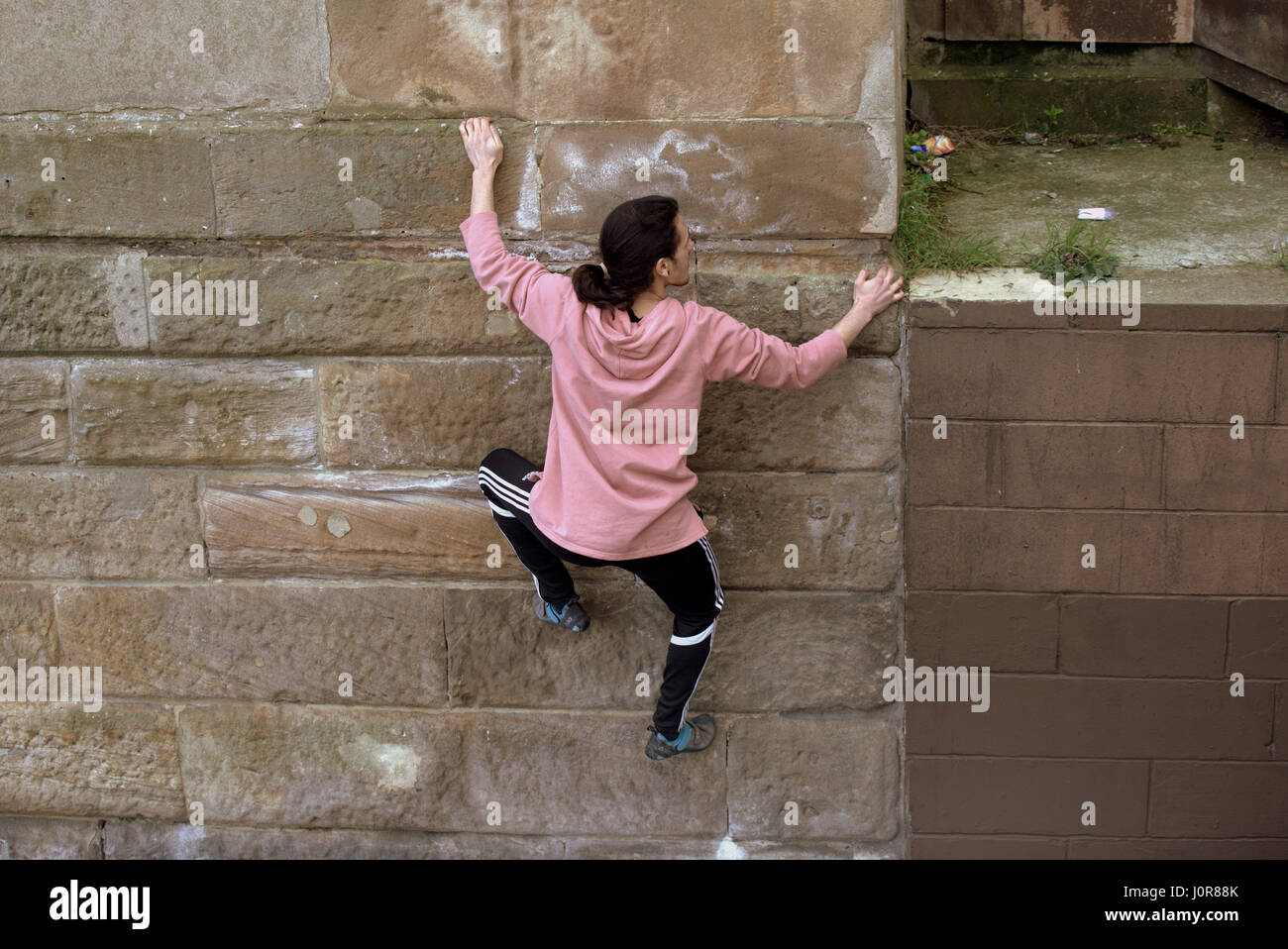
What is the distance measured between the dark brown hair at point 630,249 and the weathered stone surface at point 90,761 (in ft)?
7.21

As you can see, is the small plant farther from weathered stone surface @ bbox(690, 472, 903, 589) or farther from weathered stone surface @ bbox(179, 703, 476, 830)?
weathered stone surface @ bbox(179, 703, 476, 830)

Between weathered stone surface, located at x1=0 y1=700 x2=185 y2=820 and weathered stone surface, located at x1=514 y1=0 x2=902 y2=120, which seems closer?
weathered stone surface, located at x1=514 y1=0 x2=902 y2=120

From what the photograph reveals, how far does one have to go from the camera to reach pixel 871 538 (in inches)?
148

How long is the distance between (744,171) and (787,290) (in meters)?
0.36

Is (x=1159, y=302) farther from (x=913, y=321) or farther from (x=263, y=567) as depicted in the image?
(x=263, y=567)

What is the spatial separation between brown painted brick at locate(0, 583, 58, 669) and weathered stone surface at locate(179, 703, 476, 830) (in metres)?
0.52

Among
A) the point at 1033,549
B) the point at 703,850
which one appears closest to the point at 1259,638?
the point at 1033,549

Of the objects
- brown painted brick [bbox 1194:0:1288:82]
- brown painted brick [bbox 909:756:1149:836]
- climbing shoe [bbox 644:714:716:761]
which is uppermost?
brown painted brick [bbox 1194:0:1288:82]

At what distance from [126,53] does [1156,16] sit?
3779 mm

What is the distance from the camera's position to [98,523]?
397cm

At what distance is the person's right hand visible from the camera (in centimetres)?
347

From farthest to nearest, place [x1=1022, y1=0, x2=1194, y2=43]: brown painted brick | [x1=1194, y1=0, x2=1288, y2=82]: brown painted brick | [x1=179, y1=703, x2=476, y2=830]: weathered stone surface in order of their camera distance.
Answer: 1. [x1=1022, y1=0, x2=1194, y2=43]: brown painted brick
2. [x1=1194, y1=0, x2=1288, y2=82]: brown painted brick
3. [x1=179, y1=703, x2=476, y2=830]: weathered stone surface

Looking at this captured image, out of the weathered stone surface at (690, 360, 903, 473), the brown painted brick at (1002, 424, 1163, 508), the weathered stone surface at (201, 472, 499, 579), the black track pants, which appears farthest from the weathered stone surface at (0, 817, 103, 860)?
the brown painted brick at (1002, 424, 1163, 508)

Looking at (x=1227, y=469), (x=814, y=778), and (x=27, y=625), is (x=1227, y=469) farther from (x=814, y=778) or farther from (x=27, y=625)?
(x=27, y=625)
